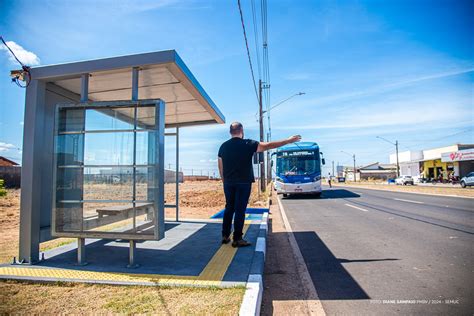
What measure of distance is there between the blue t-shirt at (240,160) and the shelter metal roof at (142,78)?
53.8 inches

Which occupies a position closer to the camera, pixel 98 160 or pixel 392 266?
pixel 98 160

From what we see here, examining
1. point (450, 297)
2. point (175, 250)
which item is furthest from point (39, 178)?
point (450, 297)

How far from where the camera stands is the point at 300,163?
A: 1719 centimetres

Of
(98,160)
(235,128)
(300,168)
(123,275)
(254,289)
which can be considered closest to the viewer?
(254,289)

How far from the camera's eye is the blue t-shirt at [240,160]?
4.71 m

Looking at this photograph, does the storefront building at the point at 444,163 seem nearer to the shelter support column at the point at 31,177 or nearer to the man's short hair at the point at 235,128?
the man's short hair at the point at 235,128

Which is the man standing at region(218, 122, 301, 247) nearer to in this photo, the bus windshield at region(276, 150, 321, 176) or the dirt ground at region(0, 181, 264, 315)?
the dirt ground at region(0, 181, 264, 315)

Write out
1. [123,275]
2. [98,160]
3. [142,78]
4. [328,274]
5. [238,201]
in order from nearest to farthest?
1. [123,275]
2. [328,274]
3. [98,160]
4. [238,201]
5. [142,78]

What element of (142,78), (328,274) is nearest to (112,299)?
(328,274)

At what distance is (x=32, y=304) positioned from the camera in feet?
9.13

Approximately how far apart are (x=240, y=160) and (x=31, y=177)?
3049mm

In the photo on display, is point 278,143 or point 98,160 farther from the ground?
point 278,143

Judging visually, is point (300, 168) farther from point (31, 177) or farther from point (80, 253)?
point (31, 177)

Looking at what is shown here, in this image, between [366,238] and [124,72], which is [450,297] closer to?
[366,238]
